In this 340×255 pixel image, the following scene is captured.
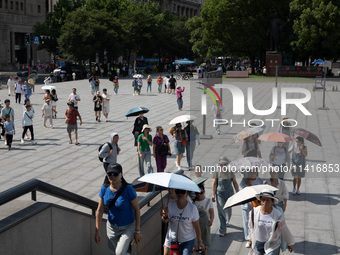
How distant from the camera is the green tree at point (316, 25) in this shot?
53188 mm

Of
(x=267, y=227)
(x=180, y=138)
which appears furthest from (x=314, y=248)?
(x=180, y=138)

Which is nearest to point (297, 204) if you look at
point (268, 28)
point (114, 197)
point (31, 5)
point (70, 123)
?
point (114, 197)

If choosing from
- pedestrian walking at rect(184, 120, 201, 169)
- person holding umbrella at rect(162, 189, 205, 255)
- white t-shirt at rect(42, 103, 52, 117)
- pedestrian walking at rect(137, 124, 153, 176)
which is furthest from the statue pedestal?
person holding umbrella at rect(162, 189, 205, 255)

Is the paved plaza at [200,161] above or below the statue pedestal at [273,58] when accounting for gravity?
below

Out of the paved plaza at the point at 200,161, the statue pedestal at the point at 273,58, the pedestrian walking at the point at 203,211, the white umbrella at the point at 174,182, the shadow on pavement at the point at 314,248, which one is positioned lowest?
the shadow on pavement at the point at 314,248

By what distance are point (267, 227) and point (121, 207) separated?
190 cm

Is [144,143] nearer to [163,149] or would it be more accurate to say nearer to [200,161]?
[163,149]

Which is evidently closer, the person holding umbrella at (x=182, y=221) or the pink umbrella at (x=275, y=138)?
the person holding umbrella at (x=182, y=221)

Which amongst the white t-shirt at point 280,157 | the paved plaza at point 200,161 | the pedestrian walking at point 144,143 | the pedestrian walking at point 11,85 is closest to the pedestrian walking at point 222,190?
the paved plaza at point 200,161

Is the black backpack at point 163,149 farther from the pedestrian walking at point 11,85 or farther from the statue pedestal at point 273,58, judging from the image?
the statue pedestal at point 273,58

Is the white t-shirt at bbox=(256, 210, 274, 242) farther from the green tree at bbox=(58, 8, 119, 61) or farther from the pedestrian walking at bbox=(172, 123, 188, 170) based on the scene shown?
the green tree at bbox=(58, 8, 119, 61)

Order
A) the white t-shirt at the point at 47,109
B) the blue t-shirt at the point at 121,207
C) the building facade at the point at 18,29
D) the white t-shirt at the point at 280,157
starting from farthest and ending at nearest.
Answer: the building facade at the point at 18,29, the white t-shirt at the point at 47,109, the white t-shirt at the point at 280,157, the blue t-shirt at the point at 121,207

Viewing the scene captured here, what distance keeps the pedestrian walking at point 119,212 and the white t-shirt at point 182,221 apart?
47cm

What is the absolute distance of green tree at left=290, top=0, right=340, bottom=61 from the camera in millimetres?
53188
